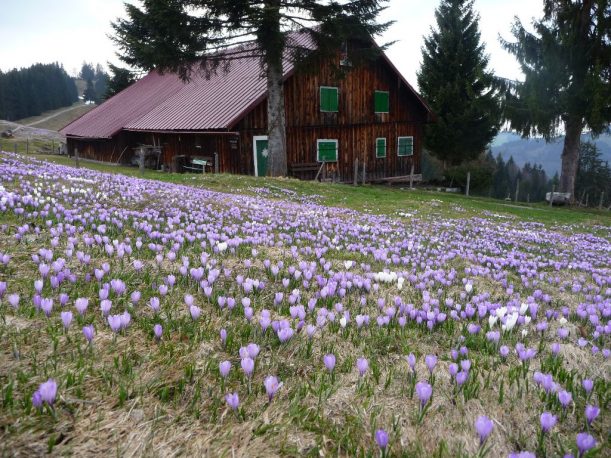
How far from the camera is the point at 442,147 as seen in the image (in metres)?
38.2

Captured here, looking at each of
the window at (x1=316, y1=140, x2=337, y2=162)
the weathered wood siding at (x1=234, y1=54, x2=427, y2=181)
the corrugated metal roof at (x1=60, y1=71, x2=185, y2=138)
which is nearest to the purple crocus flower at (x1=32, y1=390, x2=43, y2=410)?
the weathered wood siding at (x1=234, y1=54, x2=427, y2=181)

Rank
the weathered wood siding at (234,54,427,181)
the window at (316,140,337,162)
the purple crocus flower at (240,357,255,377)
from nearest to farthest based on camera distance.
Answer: the purple crocus flower at (240,357,255,377)
the weathered wood siding at (234,54,427,181)
the window at (316,140,337,162)

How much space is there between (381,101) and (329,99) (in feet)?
15.7

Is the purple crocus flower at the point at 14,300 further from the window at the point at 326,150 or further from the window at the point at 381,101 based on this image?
the window at the point at 381,101

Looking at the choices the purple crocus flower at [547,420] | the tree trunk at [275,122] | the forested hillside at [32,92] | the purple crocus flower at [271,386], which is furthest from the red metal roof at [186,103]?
the forested hillside at [32,92]

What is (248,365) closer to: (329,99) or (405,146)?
(329,99)

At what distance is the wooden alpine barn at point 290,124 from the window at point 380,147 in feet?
0.23

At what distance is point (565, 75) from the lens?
25.5 meters

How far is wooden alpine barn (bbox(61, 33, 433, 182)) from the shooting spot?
2430 centimetres

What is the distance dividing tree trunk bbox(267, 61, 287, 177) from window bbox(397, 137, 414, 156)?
13.4 meters

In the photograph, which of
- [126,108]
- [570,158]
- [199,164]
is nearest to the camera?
[199,164]

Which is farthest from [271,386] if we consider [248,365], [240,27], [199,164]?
[199,164]

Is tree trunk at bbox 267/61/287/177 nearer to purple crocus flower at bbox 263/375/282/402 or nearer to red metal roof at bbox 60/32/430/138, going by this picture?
red metal roof at bbox 60/32/430/138

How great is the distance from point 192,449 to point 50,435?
0.55 metres
